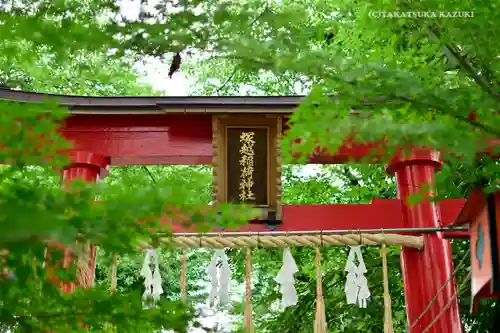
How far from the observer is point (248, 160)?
4.86 metres

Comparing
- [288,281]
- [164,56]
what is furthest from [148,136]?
[164,56]

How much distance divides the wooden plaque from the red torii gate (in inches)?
5.1

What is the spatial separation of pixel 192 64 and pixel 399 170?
571cm

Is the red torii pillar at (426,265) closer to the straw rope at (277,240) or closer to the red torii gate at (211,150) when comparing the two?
the red torii gate at (211,150)

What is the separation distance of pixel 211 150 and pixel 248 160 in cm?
40

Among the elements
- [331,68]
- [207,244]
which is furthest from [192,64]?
[331,68]

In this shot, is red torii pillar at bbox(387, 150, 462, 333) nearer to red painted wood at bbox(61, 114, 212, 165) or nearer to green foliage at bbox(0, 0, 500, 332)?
red painted wood at bbox(61, 114, 212, 165)

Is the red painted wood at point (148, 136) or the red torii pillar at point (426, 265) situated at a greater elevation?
the red painted wood at point (148, 136)

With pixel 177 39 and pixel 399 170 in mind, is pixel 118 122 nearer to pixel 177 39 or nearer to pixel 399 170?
pixel 399 170

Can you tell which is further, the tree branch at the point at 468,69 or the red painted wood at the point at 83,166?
the red painted wood at the point at 83,166

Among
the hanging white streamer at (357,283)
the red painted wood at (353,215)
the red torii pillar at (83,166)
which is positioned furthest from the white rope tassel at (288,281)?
the red torii pillar at (83,166)

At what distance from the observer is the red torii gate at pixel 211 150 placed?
4.73 metres

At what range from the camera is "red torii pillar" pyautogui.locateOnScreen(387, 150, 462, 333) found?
4.64 metres

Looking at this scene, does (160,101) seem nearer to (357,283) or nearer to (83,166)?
(83,166)
